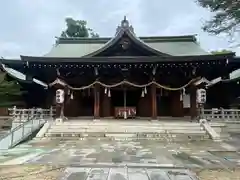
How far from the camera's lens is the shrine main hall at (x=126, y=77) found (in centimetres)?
1661

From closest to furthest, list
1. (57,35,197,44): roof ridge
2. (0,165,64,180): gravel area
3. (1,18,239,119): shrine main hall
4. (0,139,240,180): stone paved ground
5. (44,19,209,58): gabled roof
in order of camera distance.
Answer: (0,165,64,180): gravel area, (0,139,240,180): stone paved ground, (1,18,239,119): shrine main hall, (44,19,209,58): gabled roof, (57,35,197,44): roof ridge

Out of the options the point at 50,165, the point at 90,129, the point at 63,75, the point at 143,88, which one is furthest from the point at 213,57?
the point at 50,165

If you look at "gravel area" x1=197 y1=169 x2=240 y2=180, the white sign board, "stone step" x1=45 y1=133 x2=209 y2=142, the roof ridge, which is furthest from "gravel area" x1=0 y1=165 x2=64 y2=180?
the roof ridge

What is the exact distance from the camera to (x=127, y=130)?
1438 cm

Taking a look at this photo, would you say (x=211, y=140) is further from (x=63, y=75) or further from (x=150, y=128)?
(x=63, y=75)

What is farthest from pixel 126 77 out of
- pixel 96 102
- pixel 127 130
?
pixel 127 130

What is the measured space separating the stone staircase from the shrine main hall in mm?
1504

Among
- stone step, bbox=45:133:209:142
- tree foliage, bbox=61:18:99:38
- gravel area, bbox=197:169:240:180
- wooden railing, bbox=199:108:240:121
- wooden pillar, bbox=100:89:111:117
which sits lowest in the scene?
gravel area, bbox=197:169:240:180

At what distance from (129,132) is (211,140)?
4.09 m

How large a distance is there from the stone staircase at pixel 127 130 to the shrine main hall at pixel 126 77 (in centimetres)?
150

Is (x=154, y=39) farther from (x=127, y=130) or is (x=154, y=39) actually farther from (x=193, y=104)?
(x=127, y=130)

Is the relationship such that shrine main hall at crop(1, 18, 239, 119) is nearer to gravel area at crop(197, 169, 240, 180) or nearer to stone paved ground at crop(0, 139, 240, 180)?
stone paved ground at crop(0, 139, 240, 180)

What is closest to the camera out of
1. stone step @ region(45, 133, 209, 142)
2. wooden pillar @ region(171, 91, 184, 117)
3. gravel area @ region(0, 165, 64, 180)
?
gravel area @ region(0, 165, 64, 180)

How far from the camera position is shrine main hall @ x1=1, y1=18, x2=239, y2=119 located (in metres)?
16.6
